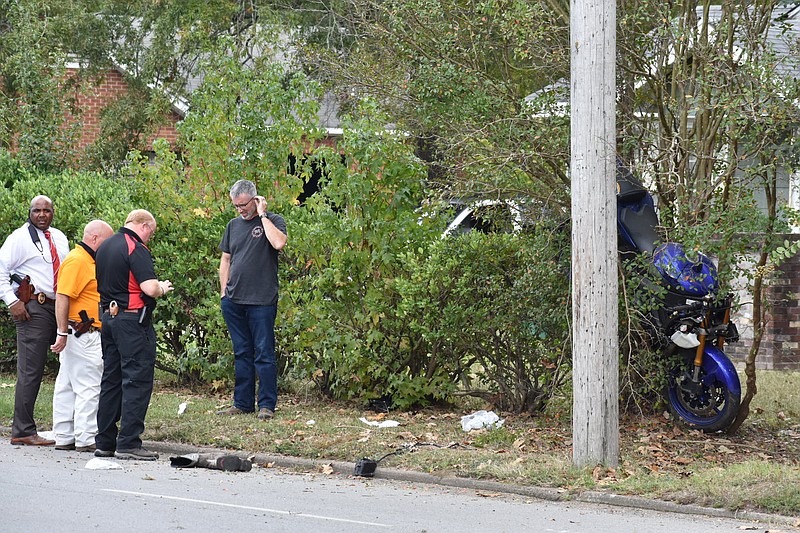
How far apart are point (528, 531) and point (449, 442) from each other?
277cm

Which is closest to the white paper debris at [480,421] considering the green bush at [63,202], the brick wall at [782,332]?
the green bush at [63,202]

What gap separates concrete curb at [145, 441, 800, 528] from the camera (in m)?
7.77

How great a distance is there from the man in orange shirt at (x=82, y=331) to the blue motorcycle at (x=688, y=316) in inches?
173

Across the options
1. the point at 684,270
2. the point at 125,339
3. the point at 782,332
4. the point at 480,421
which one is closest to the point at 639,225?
the point at 684,270

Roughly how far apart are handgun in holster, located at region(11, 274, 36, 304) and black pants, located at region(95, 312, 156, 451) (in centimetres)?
123

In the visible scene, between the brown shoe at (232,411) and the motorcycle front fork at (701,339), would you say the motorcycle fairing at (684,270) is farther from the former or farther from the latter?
the brown shoe at (232,411)

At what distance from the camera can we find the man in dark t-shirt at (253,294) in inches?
444

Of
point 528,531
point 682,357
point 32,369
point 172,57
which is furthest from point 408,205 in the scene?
point 172,57

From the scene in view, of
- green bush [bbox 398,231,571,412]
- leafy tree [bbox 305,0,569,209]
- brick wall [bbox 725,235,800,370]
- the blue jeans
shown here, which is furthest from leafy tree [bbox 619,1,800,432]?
brick wall [bbox 725,235,800,370]

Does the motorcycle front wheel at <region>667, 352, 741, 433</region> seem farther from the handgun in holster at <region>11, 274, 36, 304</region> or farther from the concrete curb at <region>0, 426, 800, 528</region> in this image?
the handgun in holster at <region>11, 274, 36, 304</region>

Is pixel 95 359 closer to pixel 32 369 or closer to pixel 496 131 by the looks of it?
pixel 32 369

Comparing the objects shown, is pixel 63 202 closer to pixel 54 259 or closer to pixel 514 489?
pixel 54 259

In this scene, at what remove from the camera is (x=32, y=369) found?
35.0 feet

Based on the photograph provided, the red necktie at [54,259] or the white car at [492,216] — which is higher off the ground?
the white car at [492,216]
